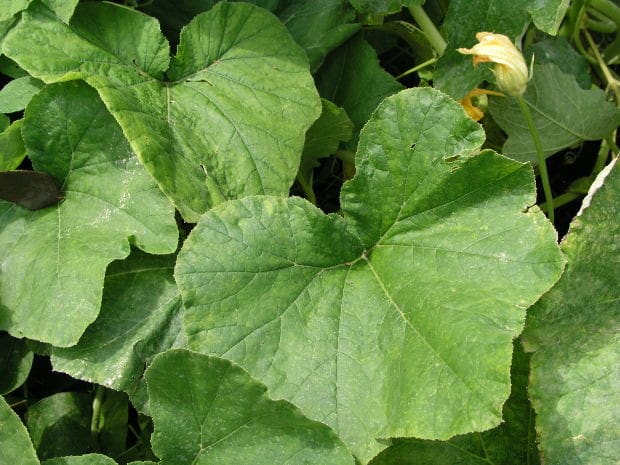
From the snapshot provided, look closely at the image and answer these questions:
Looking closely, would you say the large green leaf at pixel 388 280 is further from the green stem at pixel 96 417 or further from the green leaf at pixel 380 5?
the green stem at pixel 96 417

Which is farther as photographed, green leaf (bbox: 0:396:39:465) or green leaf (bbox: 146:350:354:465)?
green leaf (bbox: 0:396:39:465)

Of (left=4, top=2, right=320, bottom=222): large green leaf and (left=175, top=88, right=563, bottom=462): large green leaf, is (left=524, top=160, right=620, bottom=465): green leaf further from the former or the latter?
(left=4, top=2, right=320, bottom=222): large green leaf

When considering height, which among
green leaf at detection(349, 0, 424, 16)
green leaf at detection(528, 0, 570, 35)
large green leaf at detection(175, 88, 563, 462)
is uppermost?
green leaf at detection(528, 0, 570, 35)

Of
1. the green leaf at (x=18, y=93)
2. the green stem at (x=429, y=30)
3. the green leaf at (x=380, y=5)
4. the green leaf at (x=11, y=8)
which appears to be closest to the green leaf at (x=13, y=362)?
the green leaf at (x=18, y=93)

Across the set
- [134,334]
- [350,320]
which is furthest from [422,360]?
[134,334]

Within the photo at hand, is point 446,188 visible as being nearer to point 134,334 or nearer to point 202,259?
point 202,259

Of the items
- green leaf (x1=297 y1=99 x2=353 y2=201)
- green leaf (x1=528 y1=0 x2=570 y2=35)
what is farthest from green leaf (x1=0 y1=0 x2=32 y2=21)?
green leaf (x1=528 y1=0 x2=570 y2=35)
